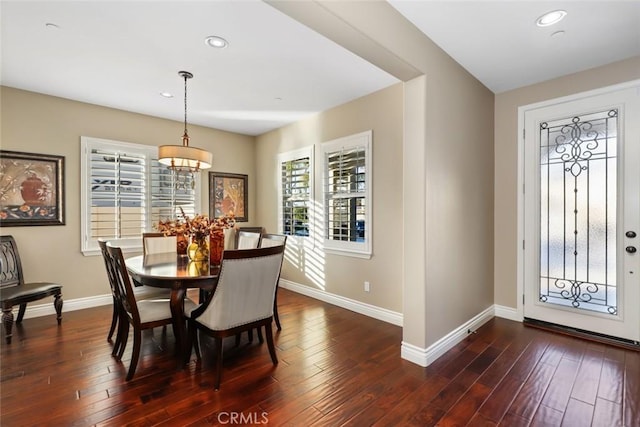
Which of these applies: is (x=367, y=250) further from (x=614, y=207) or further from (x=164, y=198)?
(x=164, y=198)

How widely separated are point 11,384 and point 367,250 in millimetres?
3358

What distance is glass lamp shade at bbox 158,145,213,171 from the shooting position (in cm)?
288

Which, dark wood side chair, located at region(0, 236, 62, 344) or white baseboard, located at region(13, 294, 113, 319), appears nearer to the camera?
dark wood side chair, located at region(0, 236, 62, 344)

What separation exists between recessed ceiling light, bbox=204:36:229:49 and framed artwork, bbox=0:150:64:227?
8.94ft

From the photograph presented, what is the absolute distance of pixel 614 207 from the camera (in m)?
2.87

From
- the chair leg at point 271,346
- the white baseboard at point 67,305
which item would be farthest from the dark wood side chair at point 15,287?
the chair leg at point 271,346

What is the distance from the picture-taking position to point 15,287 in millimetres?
3229

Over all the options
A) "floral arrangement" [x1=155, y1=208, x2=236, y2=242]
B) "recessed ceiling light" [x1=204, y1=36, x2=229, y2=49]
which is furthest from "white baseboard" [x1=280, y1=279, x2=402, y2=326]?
"recessed ceiling light" [x1=204, y1=36, x2=229, y2=49]

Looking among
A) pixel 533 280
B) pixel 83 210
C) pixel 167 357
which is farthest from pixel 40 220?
pixel 533 280

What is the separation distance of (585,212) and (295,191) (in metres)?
3.60

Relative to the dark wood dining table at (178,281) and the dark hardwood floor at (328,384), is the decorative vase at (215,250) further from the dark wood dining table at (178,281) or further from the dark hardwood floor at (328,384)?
the dark hardwood floor at (328,384)

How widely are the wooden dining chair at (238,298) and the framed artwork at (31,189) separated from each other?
8.84 feet

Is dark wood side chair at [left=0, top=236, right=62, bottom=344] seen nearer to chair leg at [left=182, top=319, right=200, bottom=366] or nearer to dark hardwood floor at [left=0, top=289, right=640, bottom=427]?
dark hardwood floor at [left=0, top=289, right=640, bottom=427]

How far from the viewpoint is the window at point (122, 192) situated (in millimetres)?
3947
